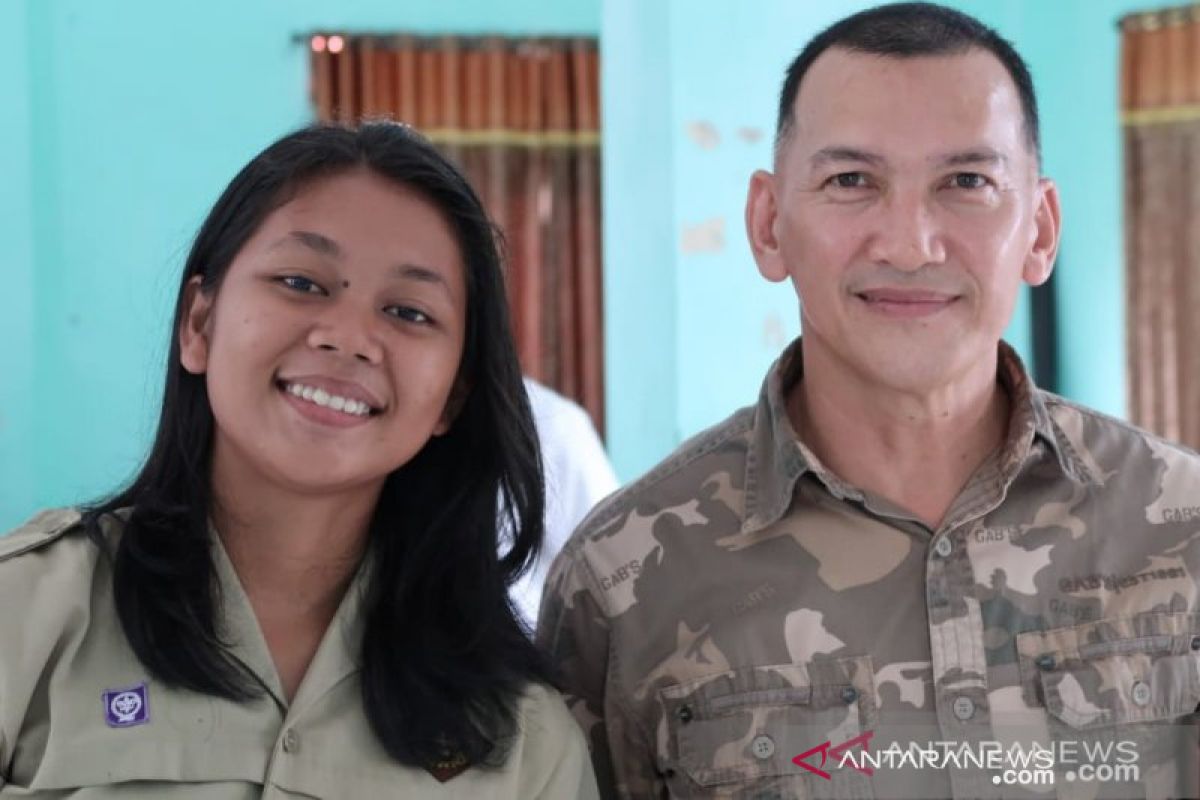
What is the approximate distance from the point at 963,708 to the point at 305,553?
71 centimetres

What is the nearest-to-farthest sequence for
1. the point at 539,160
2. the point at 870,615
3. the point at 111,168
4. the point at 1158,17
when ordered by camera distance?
the point at 870,615
the point at 111,168
the point at 1158,17
the point at 539,160

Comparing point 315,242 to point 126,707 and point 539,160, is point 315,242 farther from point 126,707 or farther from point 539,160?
point 539,160

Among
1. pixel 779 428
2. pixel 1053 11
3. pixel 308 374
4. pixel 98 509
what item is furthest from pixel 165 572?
pixel 1053 11

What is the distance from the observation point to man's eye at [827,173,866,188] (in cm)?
178

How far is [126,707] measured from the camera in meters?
1.55

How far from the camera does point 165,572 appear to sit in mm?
1625

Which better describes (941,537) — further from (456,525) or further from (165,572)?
(165,572)

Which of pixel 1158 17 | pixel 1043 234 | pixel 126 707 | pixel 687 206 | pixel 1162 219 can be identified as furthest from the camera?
pixel 1162 219

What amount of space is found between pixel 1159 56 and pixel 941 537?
4.18 metres

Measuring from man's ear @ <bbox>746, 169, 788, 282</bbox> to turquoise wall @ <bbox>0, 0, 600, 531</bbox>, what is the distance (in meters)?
3.27

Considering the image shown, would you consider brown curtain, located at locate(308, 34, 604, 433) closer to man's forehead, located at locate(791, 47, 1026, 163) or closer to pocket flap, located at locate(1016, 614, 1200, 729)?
man's forehead, located at locate(791, 47, 1026, 163)

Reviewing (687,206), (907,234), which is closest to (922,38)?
(907,234)

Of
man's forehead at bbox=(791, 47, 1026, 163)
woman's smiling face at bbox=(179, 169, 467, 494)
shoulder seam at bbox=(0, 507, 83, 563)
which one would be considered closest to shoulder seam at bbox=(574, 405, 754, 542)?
woman's smiling face at bbox=(179, 169, 467, 494)

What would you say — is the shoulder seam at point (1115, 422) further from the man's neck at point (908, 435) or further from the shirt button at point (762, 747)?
the shirt button at point (762, 747)
